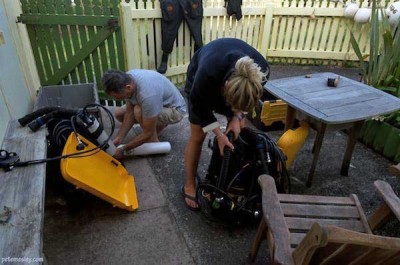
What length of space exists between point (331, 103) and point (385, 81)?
1373 mm

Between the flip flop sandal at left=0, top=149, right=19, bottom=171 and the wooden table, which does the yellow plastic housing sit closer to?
the wooden table

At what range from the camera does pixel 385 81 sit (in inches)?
120

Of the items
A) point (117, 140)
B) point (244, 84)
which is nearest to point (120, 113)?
point (117, 140)

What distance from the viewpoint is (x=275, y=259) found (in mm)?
1182

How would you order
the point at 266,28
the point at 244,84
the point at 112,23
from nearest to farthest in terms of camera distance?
the point at 244,84, the point at 112,23, the point at 266,28

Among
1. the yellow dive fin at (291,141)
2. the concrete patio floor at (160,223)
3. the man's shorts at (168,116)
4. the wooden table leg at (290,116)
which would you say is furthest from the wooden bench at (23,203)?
the wooden table leg at (290,116)

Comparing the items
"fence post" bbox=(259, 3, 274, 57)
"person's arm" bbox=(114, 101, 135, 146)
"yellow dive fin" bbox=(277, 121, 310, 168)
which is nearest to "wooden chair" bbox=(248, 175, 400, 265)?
"yellow dive fin" bbox=(277, 121, 310, 168)

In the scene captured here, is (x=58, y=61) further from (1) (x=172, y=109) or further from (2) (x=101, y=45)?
(1) (x=172, y=109)

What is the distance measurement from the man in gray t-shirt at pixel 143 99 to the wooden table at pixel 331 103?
0.97m

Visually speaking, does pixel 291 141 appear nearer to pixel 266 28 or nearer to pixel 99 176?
pixel 99 176

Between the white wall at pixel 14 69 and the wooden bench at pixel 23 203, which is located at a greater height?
the white wall at pixel 14 69

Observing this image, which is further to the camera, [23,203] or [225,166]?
[225,166]

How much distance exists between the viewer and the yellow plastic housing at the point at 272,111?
306 cm

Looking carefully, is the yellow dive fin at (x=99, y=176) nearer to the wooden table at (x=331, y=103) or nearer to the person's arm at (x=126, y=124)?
the person's arm at (x=126, y=124)
